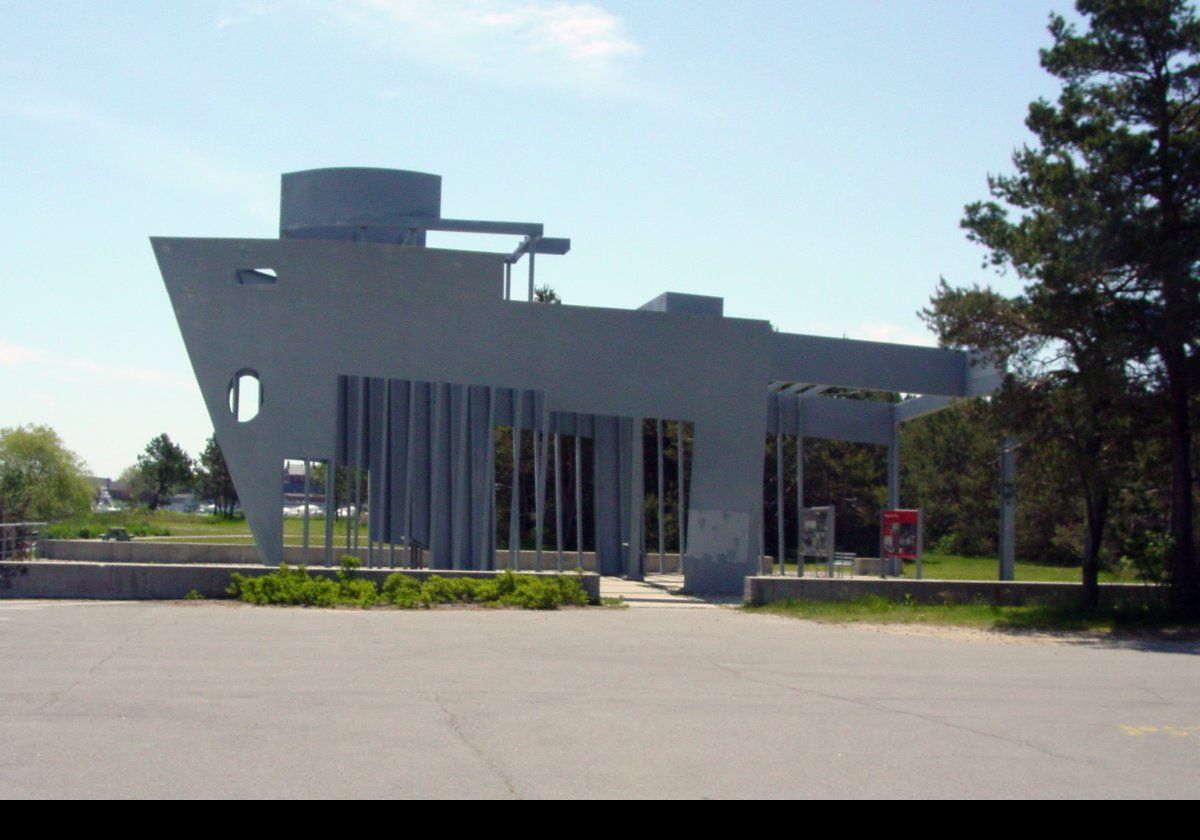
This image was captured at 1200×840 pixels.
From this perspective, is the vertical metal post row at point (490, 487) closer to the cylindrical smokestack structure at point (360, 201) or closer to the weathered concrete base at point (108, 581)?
the cylindrical smokestack structure at point (360, 201)

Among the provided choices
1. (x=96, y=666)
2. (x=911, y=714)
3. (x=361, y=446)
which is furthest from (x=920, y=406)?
(x=96, y=666)

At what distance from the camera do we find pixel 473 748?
8.33 meters

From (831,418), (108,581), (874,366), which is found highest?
(874,366)

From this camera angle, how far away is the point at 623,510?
32906mm

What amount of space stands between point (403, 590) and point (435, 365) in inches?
280

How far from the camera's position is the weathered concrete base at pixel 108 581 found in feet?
66.2

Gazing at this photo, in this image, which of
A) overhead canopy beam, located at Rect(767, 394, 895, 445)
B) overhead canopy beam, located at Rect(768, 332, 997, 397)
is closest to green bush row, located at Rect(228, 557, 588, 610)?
overhead canopy beam, located at Rect(768, 332, 997, 397)

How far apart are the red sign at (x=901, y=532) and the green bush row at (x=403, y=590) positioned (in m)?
7.37

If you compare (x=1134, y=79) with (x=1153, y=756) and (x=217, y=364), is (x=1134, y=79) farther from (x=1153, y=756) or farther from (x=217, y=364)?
(x=217, y=364)

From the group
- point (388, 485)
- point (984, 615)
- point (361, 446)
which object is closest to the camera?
point (984, 615)

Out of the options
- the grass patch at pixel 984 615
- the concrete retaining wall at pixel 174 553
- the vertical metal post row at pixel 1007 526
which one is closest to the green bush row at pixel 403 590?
the grass patch at pixel 984 615

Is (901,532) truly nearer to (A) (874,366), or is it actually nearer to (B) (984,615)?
(B) (984,615)

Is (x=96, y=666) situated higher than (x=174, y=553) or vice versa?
(x=174, y=553)
